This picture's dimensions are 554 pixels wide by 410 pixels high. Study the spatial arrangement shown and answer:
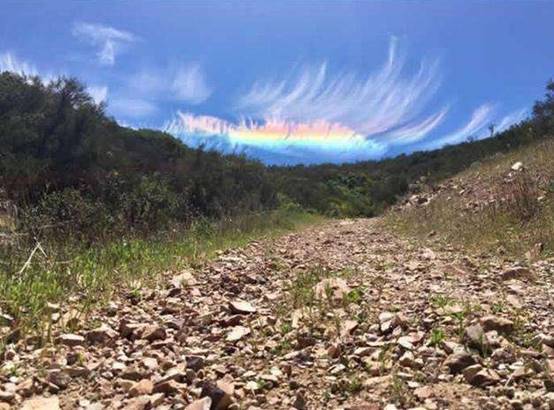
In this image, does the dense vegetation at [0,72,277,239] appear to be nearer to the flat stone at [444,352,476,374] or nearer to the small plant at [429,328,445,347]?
the small plant at [429,328,445,347]

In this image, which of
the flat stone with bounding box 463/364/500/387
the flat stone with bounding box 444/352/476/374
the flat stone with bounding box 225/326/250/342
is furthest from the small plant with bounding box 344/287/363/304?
the flat stone with bounding box 463/364/500/387

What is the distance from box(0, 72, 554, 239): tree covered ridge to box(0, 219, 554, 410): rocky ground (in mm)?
3176

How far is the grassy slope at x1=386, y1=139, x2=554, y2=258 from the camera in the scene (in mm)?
8305

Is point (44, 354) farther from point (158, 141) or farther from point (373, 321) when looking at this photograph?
point (158, 141)

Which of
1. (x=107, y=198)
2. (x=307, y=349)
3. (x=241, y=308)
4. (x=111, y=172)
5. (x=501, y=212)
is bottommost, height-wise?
(x=307, y=349)

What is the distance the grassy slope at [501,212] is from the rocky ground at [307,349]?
235 centimetres

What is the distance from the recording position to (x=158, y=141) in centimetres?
2605

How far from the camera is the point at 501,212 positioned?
1023 centimetres

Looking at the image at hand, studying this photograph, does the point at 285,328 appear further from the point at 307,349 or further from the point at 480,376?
the point at 480,376

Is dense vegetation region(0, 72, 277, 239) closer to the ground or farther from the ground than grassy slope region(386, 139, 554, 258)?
farther from the ground

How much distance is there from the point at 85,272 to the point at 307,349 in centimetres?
290

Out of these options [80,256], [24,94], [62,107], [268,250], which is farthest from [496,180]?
[24,94]

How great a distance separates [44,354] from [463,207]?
442 inches

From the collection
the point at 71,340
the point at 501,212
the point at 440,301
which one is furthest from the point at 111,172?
the point at 440,301
